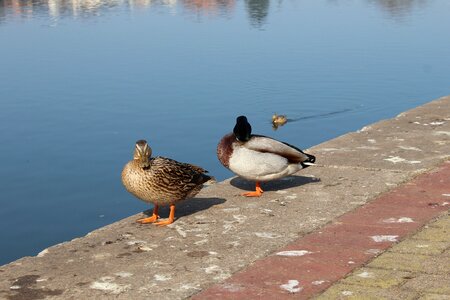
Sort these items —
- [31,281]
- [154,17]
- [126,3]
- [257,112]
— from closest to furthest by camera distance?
[31,281], [257,112], [154,17], [126,3]

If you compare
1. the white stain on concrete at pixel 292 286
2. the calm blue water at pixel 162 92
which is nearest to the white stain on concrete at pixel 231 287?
the white stain on concrete at pixel 292 286

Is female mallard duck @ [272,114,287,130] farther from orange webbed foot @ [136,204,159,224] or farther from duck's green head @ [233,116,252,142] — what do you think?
orange webbed foot @ [136,204,159,224]

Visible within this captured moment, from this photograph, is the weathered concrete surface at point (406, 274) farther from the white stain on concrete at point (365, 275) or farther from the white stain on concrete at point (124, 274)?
the white stain on concrete at point (124, 274)

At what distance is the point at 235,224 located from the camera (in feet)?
20.8

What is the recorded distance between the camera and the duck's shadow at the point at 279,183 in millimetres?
7477

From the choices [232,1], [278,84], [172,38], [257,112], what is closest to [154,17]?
[172,38]

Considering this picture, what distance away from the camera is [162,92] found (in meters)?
18.8

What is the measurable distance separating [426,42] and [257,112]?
12077 millimetres

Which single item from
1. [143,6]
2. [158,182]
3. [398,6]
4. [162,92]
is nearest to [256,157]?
[158,182]

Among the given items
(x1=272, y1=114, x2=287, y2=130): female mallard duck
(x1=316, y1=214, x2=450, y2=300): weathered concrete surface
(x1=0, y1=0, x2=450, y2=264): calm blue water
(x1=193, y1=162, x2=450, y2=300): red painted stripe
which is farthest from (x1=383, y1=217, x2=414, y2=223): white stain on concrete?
(x1=272, y1=114, x2=287, y2=130): female mallard duck

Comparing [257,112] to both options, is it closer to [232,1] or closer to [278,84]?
[278,84]

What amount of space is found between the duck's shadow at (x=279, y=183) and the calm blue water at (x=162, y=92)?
2.99 metres

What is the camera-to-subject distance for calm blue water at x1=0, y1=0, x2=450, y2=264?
11.8 m

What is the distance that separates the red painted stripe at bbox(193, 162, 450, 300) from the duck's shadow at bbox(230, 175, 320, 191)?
821 millimetres
